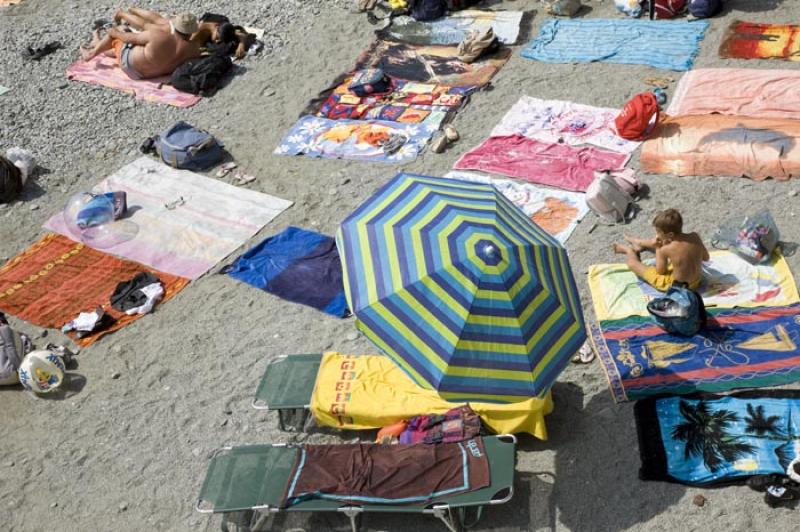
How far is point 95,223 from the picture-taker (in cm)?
956

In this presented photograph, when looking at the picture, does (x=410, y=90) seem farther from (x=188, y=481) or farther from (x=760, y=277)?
(x=188, y=481)

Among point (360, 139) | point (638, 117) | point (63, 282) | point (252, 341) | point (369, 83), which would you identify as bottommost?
point (63, 282)

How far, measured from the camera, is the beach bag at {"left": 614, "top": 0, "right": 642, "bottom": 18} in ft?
37.5

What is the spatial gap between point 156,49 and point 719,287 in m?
8.04

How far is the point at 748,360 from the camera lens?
6.70 meters

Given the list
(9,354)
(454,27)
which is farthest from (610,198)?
(9,354)

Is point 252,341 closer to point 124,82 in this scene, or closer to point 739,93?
point 124,82

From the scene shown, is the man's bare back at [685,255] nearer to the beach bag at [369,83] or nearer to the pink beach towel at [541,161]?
the pink beach towel at [541,161]

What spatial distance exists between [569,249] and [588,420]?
2209mm

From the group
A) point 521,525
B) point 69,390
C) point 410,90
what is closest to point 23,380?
point 69,390

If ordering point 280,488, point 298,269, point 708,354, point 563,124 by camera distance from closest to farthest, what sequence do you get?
point 280,488 < point 708,354 < point 298,269 < point 563,124

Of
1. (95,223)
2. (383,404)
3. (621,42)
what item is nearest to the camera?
(383,404)

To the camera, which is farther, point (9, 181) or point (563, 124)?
point (9, 181)

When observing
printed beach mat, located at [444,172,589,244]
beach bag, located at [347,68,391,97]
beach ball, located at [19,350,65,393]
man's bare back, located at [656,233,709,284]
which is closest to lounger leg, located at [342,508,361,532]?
beach ball, located at [19,350,65,393]
